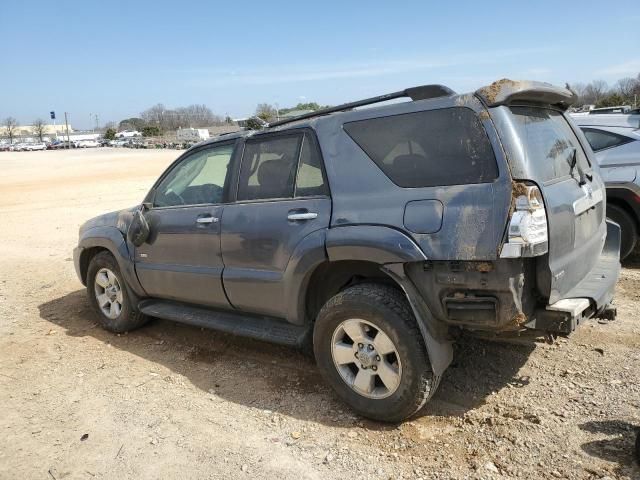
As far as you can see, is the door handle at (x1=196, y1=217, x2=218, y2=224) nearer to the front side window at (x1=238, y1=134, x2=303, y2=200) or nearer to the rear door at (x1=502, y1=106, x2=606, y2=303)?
the front side window at (x1=238, y1=134, x2=303, y2=200)

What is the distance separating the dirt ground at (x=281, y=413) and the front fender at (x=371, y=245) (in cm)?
106

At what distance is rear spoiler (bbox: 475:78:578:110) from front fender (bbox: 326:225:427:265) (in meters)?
0.92

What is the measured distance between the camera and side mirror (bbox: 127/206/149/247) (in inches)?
194

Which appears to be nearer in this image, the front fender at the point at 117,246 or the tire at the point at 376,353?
the tire at the point at 376,353

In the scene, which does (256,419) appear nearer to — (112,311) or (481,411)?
(481,411)

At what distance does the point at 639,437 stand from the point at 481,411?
94 centimetres

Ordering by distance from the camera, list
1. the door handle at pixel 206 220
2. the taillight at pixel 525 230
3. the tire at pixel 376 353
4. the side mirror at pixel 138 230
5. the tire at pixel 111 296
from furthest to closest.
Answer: the tire at pixel 111 296 < the side mirror at pixel 138 230 < the door handle at pixel 206 220 < the tire at pixel 376 353 < the taillight at pixel 525 230

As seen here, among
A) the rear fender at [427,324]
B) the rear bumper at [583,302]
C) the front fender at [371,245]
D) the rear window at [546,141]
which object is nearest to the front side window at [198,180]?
the front fender at [371,245]

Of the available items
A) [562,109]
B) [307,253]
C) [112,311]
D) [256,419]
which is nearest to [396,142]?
[307,253]

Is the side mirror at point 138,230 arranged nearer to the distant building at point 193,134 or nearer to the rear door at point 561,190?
the rear door at point 561,190

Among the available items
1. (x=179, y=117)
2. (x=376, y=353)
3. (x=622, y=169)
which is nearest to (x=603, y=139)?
(x=622, y=169)

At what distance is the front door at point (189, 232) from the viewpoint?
4.42 meters

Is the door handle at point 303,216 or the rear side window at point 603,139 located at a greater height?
the rear side window at point 603,139

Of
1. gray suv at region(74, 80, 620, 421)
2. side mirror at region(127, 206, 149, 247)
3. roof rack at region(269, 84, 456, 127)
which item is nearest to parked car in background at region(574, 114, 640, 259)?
gray suv at region(74, 80, 620, 421)
